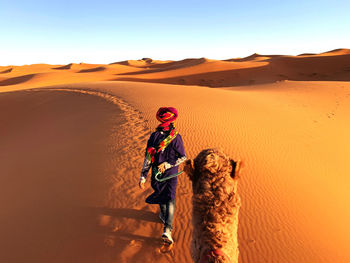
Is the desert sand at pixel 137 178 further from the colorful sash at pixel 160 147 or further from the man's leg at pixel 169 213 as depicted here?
the colorful sash at pixel 160 147

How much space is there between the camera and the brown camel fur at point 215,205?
1541 mm

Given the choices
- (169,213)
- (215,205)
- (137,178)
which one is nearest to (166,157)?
(169,213)

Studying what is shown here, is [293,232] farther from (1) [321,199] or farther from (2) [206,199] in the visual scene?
(2) [206,199]

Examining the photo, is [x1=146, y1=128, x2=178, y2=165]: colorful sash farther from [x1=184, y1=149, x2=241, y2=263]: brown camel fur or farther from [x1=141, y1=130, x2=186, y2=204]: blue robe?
[x1=184, y1=149, x2=241, y2=263]: brown camel fur

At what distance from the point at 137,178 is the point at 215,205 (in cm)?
356

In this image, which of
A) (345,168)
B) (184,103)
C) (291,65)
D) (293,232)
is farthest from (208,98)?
(291,65)

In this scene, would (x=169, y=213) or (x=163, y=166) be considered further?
(x=169, y=213)

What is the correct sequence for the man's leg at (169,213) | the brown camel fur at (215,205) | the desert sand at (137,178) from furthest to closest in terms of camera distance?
1. the desert sand at (137,178)
2. the man's leg at (169,213)
3. the brown camel fur at (215,205)

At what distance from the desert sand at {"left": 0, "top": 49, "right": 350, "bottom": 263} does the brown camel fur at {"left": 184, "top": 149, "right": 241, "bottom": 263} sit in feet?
6.38

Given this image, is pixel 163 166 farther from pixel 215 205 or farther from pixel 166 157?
pixel 215 205

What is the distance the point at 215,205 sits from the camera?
5.19 ft

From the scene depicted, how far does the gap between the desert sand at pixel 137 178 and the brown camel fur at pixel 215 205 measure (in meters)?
1.95

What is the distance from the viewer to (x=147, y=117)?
26.0 ft

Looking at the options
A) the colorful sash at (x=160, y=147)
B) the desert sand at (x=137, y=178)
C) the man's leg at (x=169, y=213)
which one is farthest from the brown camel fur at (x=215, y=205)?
the desert sand at (x=137, y=178)
